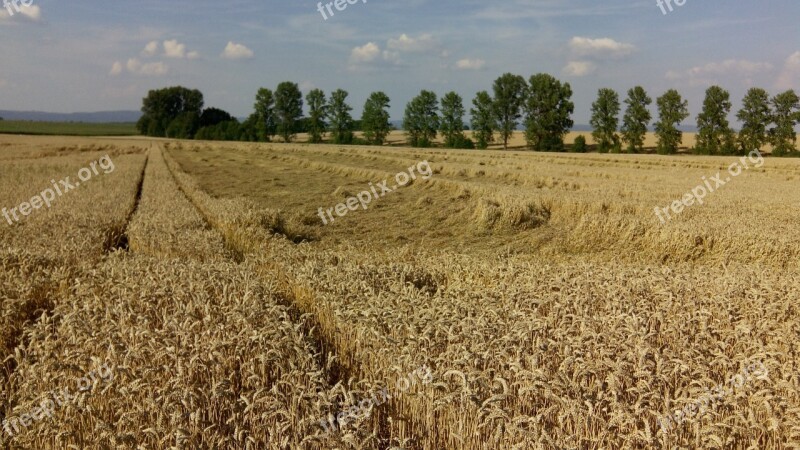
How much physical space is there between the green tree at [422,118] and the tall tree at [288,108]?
22.1m

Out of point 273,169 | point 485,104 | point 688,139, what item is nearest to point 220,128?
point 485,104

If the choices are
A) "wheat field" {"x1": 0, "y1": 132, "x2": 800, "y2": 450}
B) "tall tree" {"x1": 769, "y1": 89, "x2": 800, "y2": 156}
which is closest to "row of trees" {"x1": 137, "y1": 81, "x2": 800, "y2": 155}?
"tall tree" {"x1": 769, "y1": 89, "x2": 800, "y2": 156}

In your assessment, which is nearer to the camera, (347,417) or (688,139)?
(347,417)

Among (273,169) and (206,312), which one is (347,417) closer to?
(206,312)

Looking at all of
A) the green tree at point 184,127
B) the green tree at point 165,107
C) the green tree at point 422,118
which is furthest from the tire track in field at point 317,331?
the green tree at point 165,107

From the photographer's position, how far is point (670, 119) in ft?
211

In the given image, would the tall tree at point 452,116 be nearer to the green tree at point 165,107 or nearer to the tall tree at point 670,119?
the tall tree at point 670,119

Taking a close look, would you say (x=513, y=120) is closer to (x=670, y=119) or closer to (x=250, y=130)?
(x=670, y=119)

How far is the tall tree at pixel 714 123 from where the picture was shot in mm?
60750

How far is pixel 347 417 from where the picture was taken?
3441mm

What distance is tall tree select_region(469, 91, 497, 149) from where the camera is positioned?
257 feet

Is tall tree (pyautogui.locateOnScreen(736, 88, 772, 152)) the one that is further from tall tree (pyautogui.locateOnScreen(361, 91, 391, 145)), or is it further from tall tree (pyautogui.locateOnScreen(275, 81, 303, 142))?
tall tree (pyautogui.locateOnScreen(275, 81, 303, 142))

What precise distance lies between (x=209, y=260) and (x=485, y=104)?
245ft

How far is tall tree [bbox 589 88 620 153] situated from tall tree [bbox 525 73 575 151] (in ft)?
12.4
